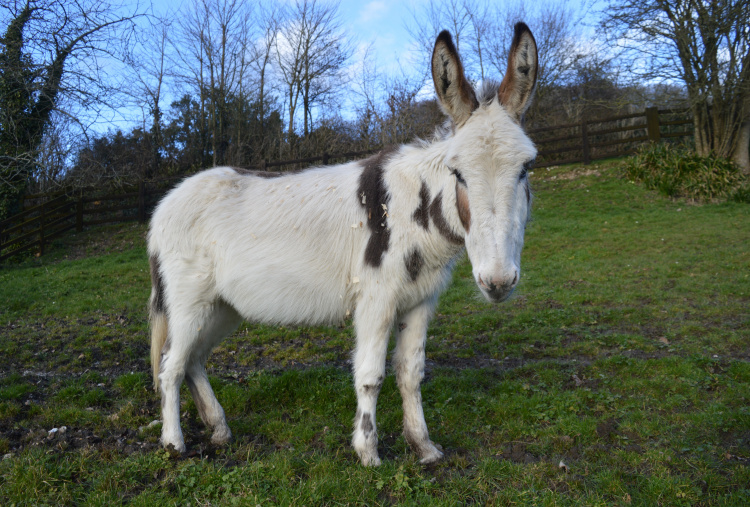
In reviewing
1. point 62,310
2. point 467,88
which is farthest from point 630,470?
point 62,310

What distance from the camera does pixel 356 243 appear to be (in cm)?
326

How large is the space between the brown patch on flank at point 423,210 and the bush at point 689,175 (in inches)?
567

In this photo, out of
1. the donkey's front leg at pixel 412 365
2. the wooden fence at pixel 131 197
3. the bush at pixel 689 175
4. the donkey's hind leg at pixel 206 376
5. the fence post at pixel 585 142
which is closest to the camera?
the donkey's front leg at pixel 412 365

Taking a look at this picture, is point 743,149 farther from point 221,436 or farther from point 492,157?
point 221,436

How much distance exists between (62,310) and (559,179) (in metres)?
16.0

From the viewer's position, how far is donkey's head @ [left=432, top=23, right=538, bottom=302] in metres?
2.44

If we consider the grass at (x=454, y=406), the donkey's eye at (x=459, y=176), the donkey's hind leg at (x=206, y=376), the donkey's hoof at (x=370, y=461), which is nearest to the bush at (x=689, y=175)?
the grass at (x=454, y=406)

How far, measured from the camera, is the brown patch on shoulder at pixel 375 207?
10.3 ft

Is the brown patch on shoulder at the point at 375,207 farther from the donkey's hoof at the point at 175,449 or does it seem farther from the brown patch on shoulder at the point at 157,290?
the donkey's hoof at the point at 175,449

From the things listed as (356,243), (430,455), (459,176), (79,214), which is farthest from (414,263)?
(79,214)

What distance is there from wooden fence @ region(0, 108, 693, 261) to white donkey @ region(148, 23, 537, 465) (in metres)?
11.9

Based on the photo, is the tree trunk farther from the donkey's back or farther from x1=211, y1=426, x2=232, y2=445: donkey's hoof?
x1=211, y1=426, x2=232, y2=445: donkey's hoof

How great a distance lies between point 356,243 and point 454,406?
172 cm

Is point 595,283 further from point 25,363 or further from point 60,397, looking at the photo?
point 25,363
